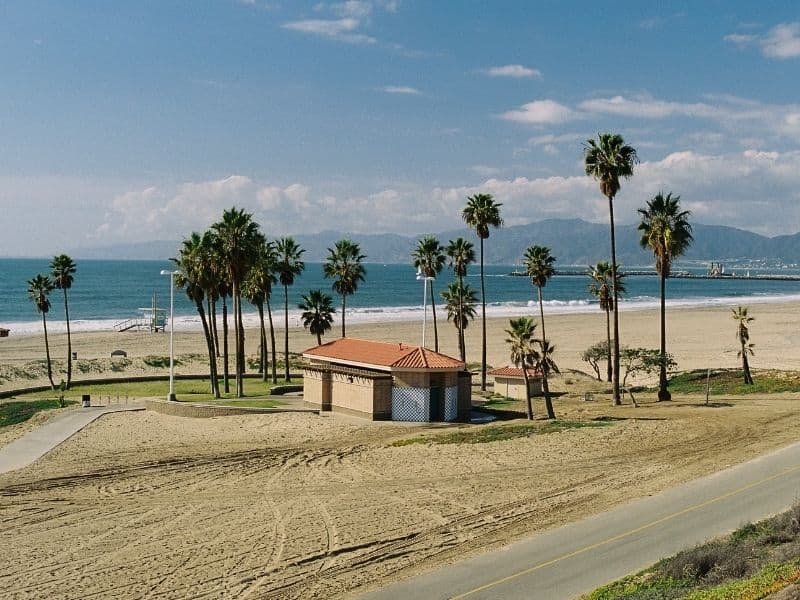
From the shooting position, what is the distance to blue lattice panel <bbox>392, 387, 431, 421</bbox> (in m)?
39.4

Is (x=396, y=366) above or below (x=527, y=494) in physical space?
above

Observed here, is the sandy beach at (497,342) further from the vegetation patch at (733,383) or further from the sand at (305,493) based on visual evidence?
the sand at (305,493)

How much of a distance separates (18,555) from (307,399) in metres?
24.6

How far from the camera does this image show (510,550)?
1903cm

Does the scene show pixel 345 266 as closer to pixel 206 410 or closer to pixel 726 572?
pixel 206 410

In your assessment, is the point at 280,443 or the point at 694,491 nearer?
the point at 694,491

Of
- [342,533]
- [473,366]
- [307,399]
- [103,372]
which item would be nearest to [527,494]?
[342,533]

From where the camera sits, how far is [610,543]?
62.5ft

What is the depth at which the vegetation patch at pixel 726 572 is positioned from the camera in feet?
43.1

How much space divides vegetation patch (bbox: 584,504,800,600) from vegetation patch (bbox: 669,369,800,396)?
101ft

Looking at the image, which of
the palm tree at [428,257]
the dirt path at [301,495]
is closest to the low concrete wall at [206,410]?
the dirt path at [301,495]

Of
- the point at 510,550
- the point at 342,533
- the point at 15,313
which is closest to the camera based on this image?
the point at 510,550

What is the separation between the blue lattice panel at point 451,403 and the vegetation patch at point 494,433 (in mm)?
3328

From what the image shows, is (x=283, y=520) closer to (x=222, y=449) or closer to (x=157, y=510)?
(x=157, y=510)
